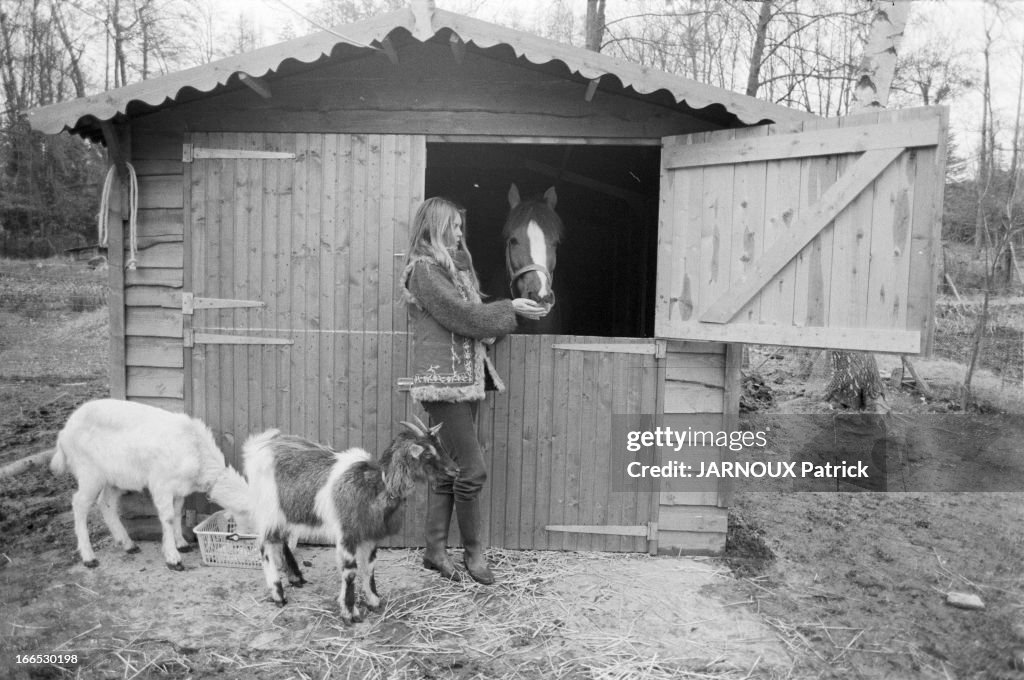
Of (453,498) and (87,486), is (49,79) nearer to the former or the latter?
(87,486)

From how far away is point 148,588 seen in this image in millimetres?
3641

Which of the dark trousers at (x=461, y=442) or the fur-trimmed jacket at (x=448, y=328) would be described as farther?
the dark trousers at (x=461, y=442)

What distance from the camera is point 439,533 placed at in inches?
147

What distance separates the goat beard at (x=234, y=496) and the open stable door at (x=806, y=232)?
261 cm

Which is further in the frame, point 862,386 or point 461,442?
point 862,386

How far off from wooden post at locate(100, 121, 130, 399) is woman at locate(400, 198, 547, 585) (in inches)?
77.6

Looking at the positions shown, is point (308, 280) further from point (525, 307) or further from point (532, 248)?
point (525, 307)

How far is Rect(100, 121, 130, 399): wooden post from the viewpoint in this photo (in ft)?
13.4

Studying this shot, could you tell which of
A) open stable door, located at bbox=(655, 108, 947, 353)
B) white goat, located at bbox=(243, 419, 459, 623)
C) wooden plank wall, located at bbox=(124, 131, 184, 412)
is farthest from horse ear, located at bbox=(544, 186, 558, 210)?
wooden plank wall, located at bbox=(124, 131, 184, 412)

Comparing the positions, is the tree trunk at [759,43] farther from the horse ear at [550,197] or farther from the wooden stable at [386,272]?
the wooden stable at [386,272]

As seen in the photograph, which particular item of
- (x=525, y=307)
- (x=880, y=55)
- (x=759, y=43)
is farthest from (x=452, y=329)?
(x=759, y=43)

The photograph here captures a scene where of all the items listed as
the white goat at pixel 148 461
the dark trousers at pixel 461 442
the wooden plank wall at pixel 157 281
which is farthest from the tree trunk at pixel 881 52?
the white goat at pixel 148 461

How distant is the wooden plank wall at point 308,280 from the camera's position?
4.10 m

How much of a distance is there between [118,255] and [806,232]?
4.04 metres
